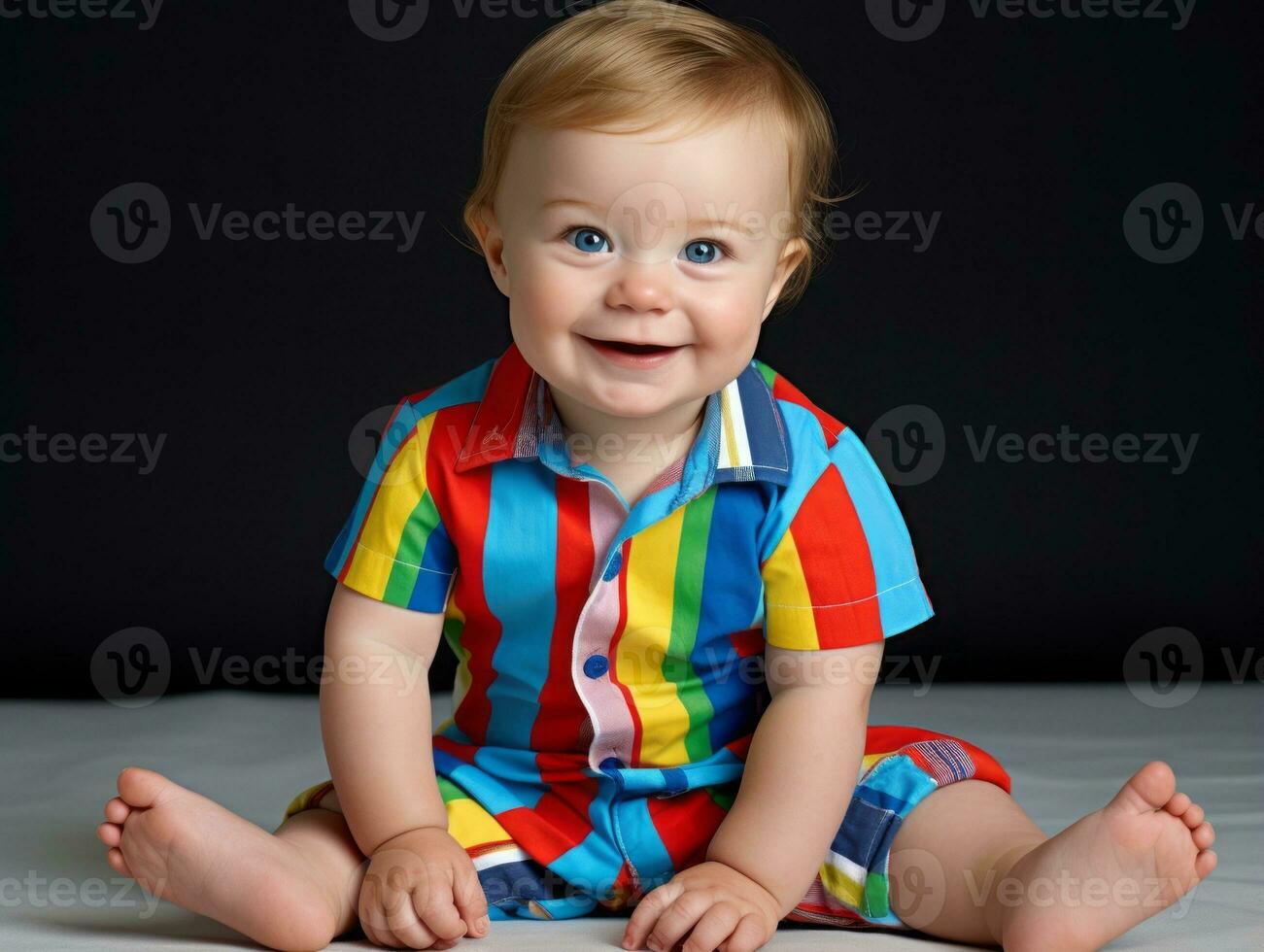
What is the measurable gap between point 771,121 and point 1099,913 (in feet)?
1.98

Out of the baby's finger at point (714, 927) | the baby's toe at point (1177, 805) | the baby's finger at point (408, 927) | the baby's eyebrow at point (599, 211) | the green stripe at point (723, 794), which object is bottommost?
the baby's finger at point (408, 927)

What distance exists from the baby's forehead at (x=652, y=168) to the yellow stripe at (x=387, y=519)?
0.76 feet

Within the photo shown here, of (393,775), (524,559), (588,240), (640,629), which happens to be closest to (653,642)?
(640,629)

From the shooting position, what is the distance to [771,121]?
125cm

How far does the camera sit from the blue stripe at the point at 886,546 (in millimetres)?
1312

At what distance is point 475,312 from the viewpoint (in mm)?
2154

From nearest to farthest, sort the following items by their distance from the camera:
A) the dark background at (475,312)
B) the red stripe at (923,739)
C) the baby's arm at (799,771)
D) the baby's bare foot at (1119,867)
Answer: the baby's bare foot at (1119,867) < the baby's arm at (799,771) < the red stripe at (923,739) < the dark background at (475,312)

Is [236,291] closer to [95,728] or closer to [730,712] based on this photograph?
[95,728]

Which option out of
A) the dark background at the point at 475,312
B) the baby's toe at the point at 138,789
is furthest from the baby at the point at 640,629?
the dark background at the point at 475,312

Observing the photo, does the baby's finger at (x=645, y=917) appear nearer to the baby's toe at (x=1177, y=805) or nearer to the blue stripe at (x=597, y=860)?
the blue stripe at (x=597, y=860)

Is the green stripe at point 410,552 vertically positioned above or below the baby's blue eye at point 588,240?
below

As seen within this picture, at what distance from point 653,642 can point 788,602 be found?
0.11 metres

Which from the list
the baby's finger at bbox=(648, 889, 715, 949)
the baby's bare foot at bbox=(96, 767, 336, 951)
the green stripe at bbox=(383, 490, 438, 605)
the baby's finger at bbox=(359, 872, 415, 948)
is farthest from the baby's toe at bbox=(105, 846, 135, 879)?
the baby's finger at bbox=(648, 889, 715, 949)

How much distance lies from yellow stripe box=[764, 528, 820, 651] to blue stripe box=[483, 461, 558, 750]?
0.17 meters
